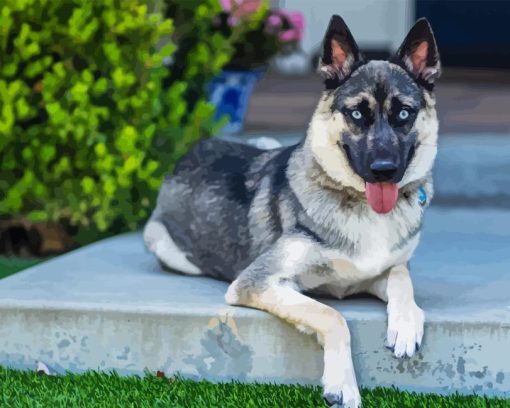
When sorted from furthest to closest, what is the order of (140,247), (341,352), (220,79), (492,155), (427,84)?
(220,79)
(492,155)
(140,247)
(427,84)
(341,352)

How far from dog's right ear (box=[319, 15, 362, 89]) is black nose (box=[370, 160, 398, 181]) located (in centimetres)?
34

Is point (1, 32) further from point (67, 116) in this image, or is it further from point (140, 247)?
point (140, 247)

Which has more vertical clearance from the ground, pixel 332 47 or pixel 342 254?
pixel 332 47

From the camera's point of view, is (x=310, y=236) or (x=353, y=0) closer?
(x=310, y=236)

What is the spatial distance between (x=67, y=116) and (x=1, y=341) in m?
1.48

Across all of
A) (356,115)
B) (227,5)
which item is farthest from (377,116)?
(227,5)

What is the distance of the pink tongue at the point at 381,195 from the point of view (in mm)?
3422

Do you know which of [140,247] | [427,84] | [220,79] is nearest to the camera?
[427,84]

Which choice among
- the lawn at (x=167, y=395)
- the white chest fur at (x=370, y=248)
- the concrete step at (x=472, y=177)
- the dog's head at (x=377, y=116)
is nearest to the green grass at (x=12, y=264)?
the concrete step at (x=472, y=177)

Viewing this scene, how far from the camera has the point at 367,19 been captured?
12023 mm

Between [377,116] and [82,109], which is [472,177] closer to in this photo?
[82,109]

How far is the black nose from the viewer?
329 centimetres

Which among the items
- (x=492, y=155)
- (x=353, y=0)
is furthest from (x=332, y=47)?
(x=353, y=0)

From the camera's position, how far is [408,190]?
11.7 ft
